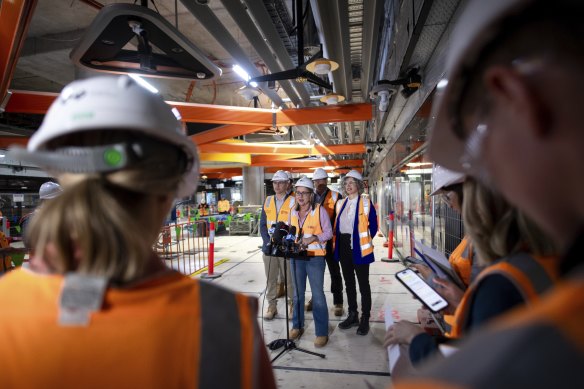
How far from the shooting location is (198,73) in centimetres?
400

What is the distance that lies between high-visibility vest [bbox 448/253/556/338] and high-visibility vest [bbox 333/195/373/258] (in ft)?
10.6

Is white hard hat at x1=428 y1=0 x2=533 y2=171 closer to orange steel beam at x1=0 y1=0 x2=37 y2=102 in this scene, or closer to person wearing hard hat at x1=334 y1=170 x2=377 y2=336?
orange steel beam at x1=0 y1=0 x2=37 y2=102

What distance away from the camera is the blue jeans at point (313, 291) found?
3822 millimetres

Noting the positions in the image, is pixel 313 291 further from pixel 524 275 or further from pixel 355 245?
pixel 524 275

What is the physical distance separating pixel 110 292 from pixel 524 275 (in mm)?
1077

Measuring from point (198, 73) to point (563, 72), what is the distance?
4.16 meters

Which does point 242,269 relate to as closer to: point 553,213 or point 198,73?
point 198,73

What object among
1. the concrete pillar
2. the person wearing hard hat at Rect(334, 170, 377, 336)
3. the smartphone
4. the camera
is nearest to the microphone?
the camera

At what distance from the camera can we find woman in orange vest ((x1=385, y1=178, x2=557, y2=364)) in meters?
0.90

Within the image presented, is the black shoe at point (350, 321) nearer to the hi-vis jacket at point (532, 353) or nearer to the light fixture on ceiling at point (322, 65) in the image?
the light fixture on ceiling at point (322, 65)

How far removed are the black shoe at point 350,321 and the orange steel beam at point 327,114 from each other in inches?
149

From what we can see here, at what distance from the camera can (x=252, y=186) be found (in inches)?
765

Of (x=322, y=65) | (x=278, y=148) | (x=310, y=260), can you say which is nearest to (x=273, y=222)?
(x=310, y=260)

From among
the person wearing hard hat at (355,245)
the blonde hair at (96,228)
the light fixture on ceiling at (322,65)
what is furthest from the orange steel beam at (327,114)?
the blonde hair at (96,228)
